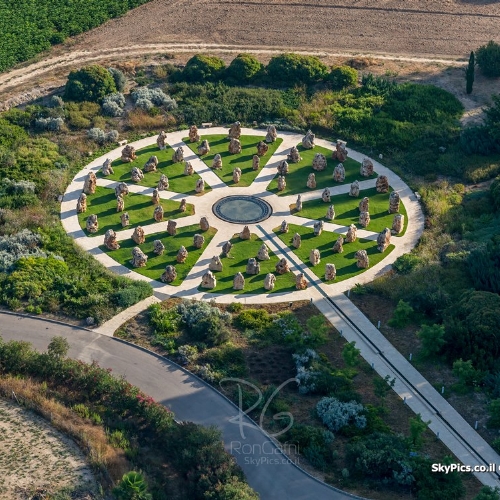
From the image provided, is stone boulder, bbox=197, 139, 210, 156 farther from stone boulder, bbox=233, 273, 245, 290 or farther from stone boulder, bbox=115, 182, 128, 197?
stone boulder, bbox=233, 273, 245, 290

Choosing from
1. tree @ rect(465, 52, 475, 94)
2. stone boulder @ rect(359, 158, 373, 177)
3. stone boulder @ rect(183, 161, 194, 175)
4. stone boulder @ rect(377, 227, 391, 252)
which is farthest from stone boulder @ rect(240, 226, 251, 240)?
tree @ rect(465, 52, 475, 94)

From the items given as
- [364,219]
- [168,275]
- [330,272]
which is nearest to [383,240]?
[364,219]

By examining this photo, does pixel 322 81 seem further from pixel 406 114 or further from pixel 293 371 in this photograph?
pixel 293 371

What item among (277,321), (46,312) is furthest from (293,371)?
(46,312)

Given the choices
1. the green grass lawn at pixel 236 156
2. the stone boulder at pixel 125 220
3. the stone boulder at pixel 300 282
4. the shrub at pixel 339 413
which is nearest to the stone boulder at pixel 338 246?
the stone boulder at pixel 300 282

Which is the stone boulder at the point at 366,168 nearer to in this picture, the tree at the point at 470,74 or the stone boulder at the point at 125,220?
the tree at the point at 470,74

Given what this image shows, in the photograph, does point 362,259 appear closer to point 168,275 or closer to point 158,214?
point 168,275
